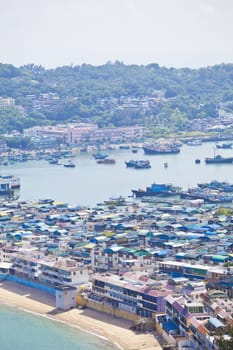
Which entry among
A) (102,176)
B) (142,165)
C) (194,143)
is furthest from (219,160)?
(194,143)

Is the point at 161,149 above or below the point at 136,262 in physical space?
above

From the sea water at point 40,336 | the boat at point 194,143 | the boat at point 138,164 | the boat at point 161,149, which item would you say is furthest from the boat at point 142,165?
the sea water at point 40,336

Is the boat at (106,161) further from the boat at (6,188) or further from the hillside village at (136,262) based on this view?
the hillside village at (136,262)

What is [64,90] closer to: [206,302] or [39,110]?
[39,110]

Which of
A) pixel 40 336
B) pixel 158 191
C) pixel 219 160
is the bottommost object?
pixel 40 336

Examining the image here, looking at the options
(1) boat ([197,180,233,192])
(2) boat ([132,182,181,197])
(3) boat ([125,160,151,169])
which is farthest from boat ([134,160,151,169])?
(2) boat ([132,182,181,197])

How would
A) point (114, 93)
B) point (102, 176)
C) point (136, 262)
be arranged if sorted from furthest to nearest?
point (114, 93) → point (102, 176) → point (136, 262)

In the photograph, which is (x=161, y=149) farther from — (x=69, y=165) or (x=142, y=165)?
(x=142, y=165)

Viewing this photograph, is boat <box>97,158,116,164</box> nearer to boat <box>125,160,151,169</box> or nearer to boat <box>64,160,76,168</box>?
boat <box>64,160,76,168</box>
